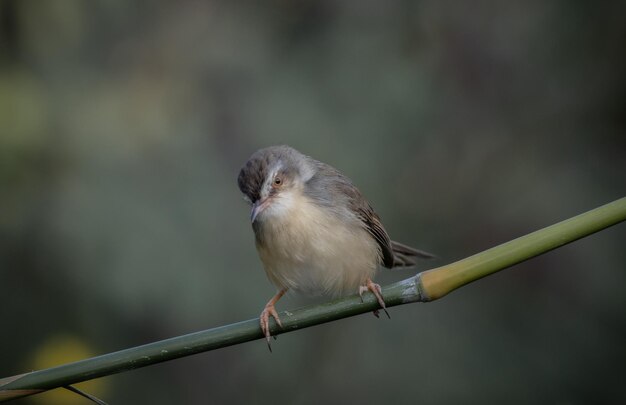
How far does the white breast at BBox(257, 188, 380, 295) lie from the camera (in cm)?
381

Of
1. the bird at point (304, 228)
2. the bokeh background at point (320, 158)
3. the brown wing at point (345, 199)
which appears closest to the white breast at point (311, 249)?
the bird at point (304, 228)

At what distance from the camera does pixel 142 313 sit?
4723mm

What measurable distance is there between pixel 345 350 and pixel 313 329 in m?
0.29

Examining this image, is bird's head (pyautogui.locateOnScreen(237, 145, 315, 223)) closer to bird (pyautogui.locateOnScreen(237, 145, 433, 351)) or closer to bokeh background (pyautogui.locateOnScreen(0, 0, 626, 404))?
bird (pyautogui.locateOnScreen(237, 145, 433, 351))

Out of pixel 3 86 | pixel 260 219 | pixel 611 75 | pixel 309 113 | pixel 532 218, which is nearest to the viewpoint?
pixel 260 219

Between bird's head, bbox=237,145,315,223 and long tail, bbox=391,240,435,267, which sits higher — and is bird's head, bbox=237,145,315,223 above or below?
above

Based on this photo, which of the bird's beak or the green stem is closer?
the green stem

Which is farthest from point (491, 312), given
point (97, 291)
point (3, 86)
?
point (3, 86)

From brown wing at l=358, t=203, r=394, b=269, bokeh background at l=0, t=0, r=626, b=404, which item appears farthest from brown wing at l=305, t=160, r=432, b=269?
bokeh background at l=0, t=0, r=626, b=404

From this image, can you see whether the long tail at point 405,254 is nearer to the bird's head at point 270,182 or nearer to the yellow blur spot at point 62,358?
the bird's head at point 270,182

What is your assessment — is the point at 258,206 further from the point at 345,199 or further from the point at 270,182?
the point at 345,199

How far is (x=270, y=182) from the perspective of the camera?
3879 mm

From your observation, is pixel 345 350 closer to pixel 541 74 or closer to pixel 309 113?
pixel 309 113

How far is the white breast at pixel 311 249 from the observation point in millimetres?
3809
